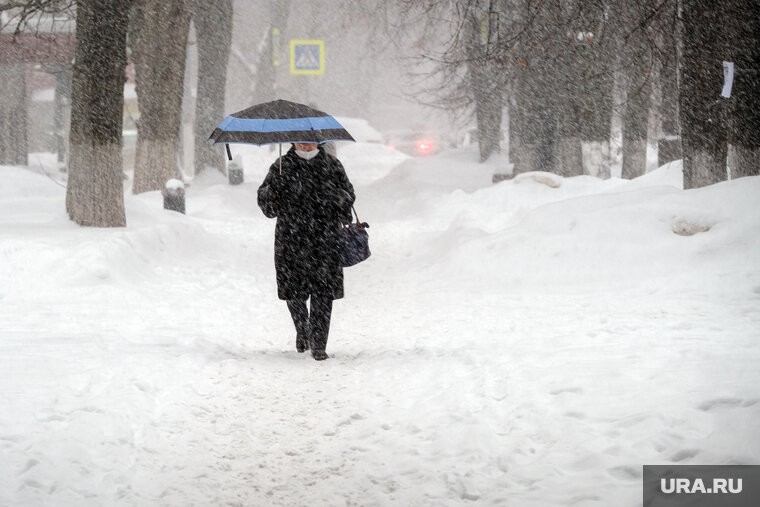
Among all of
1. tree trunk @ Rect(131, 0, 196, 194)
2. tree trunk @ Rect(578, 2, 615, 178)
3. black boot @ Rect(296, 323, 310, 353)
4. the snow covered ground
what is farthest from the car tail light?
black boot @ Rect(296, 323, 310, 353)

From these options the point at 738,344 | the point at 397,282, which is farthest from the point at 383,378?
the point at 397,282

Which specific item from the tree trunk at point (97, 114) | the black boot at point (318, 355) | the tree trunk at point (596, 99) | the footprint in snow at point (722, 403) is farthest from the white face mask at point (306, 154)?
the tree trunk at point (596, 99)

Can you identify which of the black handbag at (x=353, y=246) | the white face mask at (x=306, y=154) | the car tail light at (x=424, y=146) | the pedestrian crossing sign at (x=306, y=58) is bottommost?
the black handbag at (x=353, y=246)

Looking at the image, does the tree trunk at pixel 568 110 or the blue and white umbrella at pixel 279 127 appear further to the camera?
the tree trunk at pixel 568 110

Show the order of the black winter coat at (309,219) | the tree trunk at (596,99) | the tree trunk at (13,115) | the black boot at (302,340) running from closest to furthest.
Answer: the black winter coat at (309,219) → the black boot at (302,340) → the tree trunk at (596,99) → the tree trunk at (13,115)

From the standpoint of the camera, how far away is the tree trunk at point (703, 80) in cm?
1027

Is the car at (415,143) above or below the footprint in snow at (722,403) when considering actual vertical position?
above

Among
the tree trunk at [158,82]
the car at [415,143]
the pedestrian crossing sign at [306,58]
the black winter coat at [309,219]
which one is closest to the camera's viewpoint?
the black winter coat at [309,219]

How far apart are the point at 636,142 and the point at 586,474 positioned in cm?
1626

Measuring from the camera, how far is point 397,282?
10.9 meters

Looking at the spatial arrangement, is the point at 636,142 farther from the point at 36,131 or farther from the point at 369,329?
the point at 36,131

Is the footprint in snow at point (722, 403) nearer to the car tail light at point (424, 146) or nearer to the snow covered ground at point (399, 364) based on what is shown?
the snow covered ground at point (399, 364)

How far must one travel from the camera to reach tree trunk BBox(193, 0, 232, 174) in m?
22.2

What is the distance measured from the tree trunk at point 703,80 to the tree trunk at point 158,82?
9.12 metres
